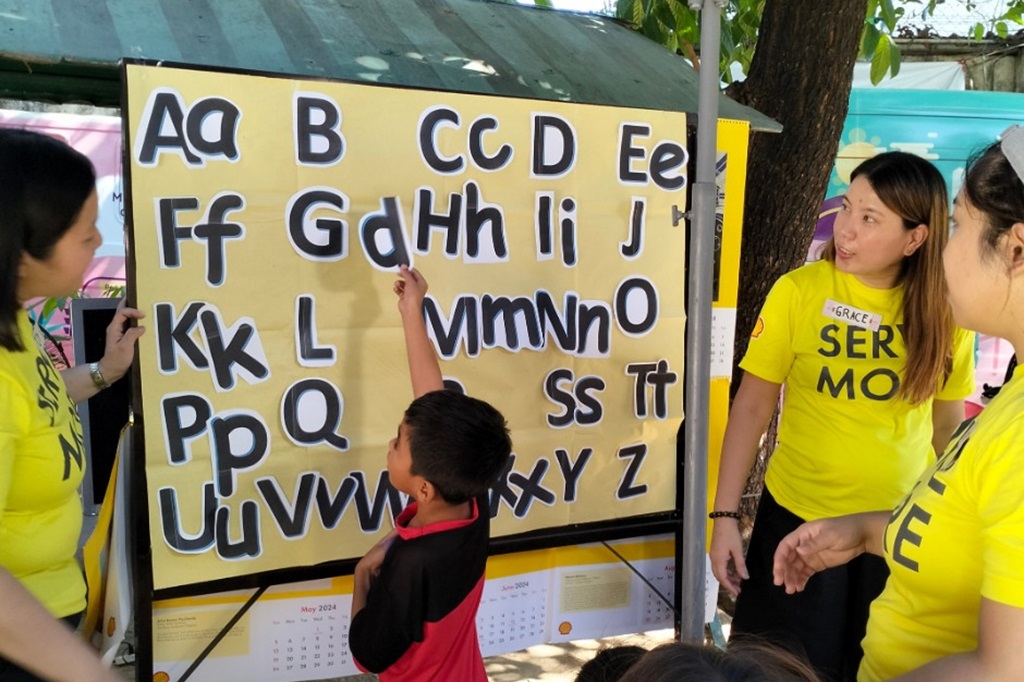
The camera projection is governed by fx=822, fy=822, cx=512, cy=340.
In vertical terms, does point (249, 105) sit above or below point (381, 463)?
above

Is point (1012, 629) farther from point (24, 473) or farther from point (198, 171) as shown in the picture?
point (198, 171)

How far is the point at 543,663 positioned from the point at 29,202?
9.63 ft

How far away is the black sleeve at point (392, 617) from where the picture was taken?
167 centimetres

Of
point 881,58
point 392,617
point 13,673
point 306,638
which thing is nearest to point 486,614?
point 306,638

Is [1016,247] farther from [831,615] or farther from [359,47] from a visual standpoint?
[359,47]

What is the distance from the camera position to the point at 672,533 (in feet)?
8.82

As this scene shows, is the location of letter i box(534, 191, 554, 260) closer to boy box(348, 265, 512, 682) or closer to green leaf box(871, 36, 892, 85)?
boy box(348, 265, 512, 682)

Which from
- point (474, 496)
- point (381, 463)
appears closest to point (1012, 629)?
point (474, 496)

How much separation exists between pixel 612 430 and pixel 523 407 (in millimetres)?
310

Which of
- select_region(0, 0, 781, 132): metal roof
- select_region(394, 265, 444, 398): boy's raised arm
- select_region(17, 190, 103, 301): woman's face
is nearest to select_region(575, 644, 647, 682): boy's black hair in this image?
select_region(394, 265, 444, 398): boy's raised arm

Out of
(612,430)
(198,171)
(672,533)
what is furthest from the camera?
(672,533)

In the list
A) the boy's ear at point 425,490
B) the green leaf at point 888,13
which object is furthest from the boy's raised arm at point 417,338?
the green leaf at point 888,13

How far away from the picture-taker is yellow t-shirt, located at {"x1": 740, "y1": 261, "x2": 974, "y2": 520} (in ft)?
6.57

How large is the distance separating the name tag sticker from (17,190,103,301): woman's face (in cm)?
166
